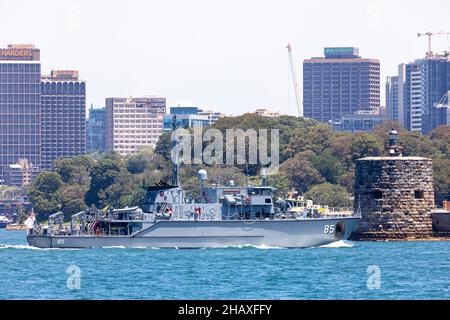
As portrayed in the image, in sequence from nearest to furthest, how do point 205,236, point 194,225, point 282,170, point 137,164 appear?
point 194,225 → point 205,236 → point 282,170 → point 137,164

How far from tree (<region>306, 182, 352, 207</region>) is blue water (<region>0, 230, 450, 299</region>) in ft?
173

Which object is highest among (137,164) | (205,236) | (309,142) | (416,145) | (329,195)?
(309,142)

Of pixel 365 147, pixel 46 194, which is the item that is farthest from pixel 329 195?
pixel 46 194

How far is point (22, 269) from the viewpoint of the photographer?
60.5 meters

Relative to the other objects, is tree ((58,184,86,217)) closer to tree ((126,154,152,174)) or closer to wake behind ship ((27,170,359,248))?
tree ((126,154,152,174))

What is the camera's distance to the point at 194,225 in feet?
253

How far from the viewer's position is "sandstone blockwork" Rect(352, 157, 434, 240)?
9769cm

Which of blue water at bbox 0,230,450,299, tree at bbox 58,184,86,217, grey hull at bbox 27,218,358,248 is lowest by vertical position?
blue water at bbox 0,230,450,299

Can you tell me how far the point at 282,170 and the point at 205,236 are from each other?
232ft

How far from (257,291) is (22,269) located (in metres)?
18.7

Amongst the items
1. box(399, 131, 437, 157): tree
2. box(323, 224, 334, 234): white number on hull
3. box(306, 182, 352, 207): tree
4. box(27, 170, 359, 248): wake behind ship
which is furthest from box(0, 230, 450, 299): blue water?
box(399, 131, 437, 157): tree

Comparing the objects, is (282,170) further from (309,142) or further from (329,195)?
(309,142)

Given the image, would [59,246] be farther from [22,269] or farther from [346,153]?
[346,153]
